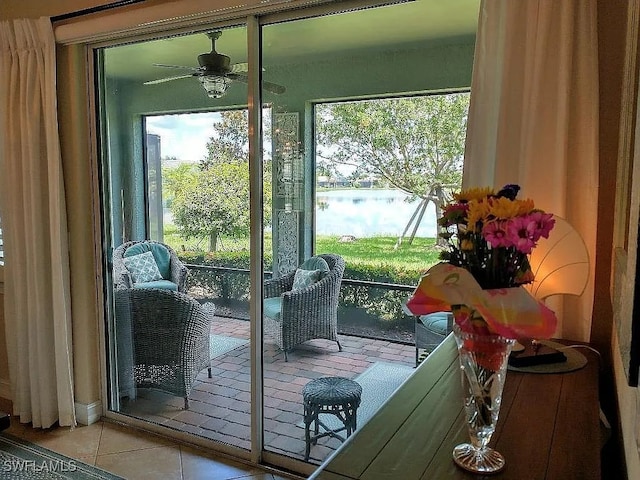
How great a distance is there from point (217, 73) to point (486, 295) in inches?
95.7

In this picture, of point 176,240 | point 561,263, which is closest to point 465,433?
point 561,263

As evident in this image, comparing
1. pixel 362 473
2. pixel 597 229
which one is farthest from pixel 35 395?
pixel 597 229

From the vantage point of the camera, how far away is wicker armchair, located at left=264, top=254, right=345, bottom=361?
2.92 m

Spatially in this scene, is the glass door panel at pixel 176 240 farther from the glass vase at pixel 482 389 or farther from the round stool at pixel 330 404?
the glass vase at pixel 482 389

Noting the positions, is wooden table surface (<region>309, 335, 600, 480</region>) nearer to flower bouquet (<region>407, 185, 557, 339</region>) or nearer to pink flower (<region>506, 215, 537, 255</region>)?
flower bouquet (<region>407, 185, 557, 339</region>)

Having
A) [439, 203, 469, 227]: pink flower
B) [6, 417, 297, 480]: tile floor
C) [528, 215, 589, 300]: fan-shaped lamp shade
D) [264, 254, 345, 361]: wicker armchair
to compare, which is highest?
[439, 203, 469, 227]: pink flower

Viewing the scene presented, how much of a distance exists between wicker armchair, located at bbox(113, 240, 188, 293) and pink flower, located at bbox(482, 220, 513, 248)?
8.27 ft

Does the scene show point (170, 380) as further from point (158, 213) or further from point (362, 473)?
point (362, 473)

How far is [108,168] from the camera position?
3184 mm

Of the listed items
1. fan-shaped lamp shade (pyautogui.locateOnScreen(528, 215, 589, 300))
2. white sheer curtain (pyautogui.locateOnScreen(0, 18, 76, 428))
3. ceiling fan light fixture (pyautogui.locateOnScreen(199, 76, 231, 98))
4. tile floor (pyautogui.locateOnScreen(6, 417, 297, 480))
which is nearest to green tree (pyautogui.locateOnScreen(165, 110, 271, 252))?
ceiling fan light fixture (pyautogui.locateOnScreen(199, 76, 231, 98))

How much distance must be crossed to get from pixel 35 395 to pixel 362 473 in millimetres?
2853

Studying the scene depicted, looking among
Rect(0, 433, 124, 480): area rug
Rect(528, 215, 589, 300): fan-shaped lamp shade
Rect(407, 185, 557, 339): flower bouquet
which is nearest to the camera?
Rect(407, 185, 557, 339): flower bouquet

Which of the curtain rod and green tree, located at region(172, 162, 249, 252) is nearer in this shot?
the curtain rod

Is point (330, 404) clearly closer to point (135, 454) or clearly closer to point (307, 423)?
point (307, 423)
